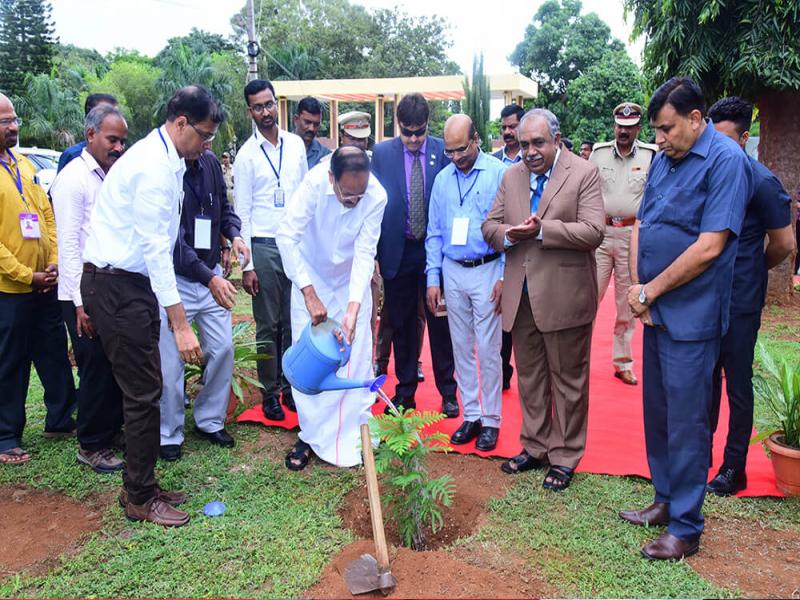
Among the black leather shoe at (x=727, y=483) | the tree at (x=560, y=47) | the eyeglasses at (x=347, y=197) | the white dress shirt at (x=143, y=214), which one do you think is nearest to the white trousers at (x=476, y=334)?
the eyeglasses at (x=347, y=197)

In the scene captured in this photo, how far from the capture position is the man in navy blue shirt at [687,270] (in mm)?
2689

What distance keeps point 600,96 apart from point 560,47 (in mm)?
5440

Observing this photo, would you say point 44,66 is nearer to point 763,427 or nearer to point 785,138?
point 785,138

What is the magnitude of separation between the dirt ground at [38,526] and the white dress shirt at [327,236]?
159cm

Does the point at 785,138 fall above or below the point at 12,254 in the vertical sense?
above

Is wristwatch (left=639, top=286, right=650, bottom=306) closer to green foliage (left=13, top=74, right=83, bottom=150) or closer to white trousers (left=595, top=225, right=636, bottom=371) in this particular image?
white trousers (left=595, top=225, right=636, bottom=371)

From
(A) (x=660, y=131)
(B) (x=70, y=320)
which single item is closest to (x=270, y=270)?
(B) (x=70, y=320)

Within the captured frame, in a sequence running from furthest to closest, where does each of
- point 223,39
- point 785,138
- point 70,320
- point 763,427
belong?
point 223,39
point 785,138
point 70,320
point 763,427

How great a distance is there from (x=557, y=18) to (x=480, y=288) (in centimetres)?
2713

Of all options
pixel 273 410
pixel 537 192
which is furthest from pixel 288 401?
pixel 537 192

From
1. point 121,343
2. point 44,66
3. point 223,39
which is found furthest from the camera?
point 223,39

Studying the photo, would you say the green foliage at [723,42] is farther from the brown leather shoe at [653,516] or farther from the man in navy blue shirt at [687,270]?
the brown leather shoe at [653,516]

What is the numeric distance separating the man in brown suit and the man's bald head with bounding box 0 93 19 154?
8.99ft

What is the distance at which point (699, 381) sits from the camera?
2.80 meters
